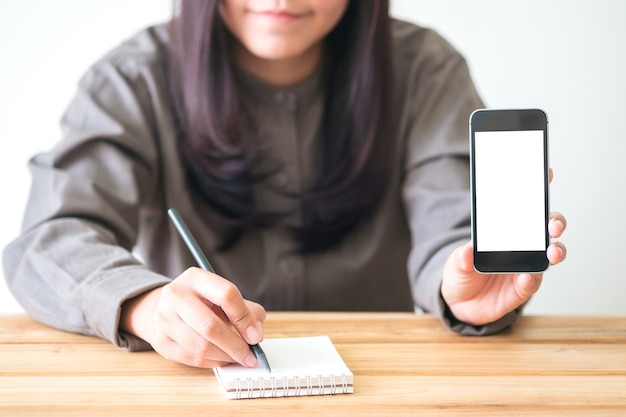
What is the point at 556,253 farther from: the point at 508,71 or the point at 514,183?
the point at 508,71

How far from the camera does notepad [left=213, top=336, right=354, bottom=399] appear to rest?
68cm

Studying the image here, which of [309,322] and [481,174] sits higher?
[481,174]

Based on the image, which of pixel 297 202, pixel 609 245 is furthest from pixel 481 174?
pixel 609 245

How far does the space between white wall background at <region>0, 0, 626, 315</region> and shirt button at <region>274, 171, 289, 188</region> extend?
726mm

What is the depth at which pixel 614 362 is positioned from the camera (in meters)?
0.78

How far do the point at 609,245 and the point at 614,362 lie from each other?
1.14 metres

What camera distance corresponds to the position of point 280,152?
1.22m

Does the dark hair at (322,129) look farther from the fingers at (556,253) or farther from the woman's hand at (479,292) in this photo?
the fingers at (556,253)

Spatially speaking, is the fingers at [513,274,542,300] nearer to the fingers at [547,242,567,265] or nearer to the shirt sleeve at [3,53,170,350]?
the fingers at [547,242,567,265]

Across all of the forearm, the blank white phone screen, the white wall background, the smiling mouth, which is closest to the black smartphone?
the blank white phone screen

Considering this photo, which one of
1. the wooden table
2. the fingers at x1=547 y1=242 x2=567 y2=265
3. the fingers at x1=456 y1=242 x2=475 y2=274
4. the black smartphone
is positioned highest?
the black smartphone

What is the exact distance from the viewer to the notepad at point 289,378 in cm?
68

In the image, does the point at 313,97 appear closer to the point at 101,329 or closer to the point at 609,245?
the point at 101,329

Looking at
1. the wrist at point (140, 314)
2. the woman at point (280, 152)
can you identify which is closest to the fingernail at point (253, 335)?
→ the wrist at point (140, 314)
